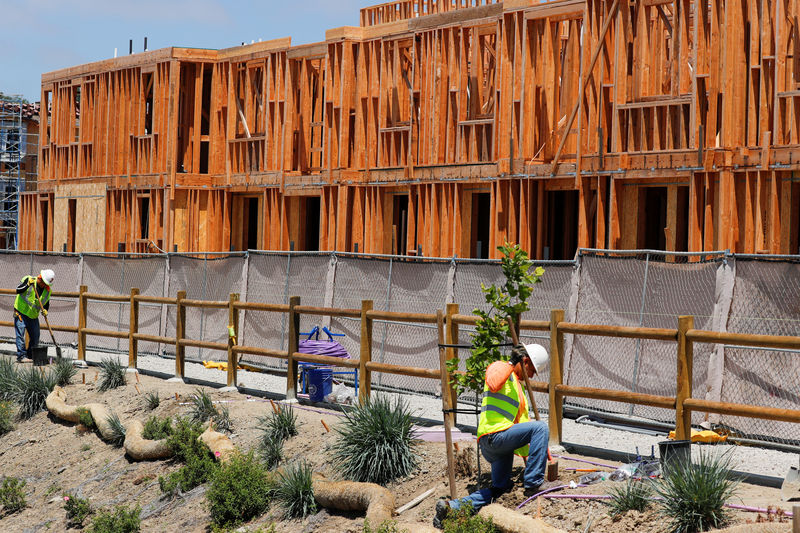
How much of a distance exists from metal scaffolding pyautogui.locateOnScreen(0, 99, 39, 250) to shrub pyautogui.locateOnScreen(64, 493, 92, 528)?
4859cm

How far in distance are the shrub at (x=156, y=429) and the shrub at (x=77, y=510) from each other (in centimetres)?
140

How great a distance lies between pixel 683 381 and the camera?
970cm

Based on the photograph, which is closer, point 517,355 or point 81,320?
point 517,355

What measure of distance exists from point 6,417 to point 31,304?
3287 millimetres

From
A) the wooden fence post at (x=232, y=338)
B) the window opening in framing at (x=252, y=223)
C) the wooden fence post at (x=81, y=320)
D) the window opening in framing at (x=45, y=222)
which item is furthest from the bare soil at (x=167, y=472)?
the window opening in framing at (x=45, y=222)

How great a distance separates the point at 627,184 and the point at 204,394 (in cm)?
1161

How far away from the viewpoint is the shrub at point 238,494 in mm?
11090

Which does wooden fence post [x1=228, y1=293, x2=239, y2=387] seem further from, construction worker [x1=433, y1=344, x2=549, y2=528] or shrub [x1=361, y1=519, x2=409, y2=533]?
construction worker [x1=433, y1=344, x2=549, y2=528]

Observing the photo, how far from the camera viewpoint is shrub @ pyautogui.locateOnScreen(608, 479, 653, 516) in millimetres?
8492

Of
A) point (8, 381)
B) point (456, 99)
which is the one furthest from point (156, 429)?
point (456, 99)

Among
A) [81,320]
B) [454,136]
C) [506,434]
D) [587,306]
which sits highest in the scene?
[454,136]

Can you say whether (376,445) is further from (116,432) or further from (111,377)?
(111,377)

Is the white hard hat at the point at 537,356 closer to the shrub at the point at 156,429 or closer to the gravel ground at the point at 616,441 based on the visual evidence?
the gravel ground at the point at 616,441

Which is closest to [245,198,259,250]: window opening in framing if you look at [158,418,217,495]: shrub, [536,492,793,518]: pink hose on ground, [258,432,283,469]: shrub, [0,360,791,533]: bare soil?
[0,360,791,533]: bare soil
